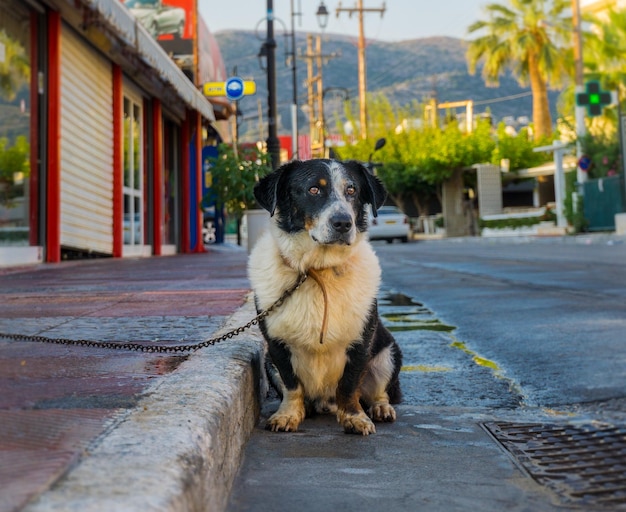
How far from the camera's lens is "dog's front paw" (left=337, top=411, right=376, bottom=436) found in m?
2.88

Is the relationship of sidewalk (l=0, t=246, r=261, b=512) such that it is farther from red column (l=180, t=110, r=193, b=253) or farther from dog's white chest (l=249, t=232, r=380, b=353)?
red column (l=180, t=110, r=193, b=253)

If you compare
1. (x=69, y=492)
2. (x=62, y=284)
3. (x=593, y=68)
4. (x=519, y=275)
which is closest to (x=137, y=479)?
(x=69, y=492)

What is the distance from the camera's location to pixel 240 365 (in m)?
2.79

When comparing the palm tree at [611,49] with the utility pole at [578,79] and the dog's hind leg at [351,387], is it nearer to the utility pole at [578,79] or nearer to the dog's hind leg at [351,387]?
the utility pole at [578,79]

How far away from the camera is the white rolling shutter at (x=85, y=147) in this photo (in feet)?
34.8

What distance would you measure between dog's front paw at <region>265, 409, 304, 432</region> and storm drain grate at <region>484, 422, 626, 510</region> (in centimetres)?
75

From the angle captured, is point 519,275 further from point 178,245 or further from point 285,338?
point 178,245

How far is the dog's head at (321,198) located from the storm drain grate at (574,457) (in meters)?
0.99

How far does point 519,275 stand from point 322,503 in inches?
328

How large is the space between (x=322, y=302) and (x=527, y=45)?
4386 centimetres

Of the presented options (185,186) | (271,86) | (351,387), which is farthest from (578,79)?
(351,387)

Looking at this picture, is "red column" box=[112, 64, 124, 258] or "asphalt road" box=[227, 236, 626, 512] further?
"red column" box=[112, 64, 124, 258]

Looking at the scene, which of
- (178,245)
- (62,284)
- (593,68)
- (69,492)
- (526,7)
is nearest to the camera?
(69,492)

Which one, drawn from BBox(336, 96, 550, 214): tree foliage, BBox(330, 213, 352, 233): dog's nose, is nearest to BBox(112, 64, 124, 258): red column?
BBox(330, 213, 352, 233): dog's nose
